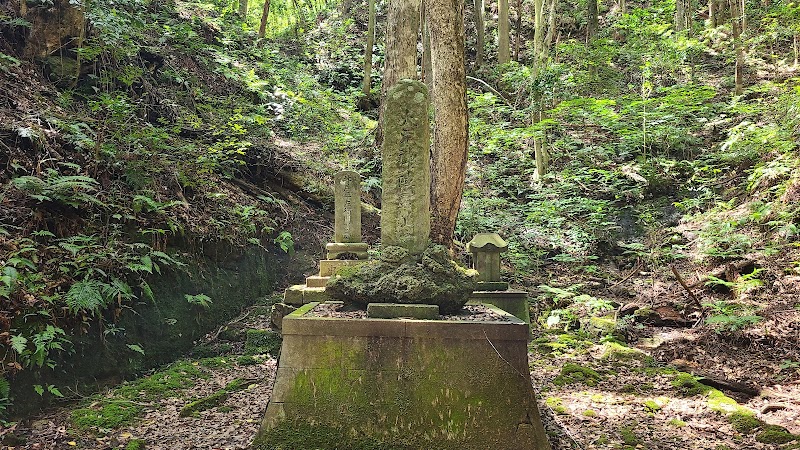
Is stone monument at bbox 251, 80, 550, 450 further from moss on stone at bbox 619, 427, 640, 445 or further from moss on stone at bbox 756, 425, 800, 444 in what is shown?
moss on stone at bbox 756, 425, 800, 444

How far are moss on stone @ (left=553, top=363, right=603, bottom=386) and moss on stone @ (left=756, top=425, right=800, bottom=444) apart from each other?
221cm

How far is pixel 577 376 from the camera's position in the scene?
7.22 meters

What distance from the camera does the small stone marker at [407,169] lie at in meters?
5.57

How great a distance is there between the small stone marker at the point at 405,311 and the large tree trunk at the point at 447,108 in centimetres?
372

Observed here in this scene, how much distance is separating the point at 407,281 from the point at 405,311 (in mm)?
337

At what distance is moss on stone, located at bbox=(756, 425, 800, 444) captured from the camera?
15.9ft

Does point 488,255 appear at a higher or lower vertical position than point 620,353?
higher

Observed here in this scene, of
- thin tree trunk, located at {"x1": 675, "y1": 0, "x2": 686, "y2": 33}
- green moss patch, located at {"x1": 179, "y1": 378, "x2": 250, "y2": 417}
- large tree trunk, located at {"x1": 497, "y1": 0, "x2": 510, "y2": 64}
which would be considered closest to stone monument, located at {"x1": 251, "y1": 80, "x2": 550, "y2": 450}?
green moss patch, located at {"x1": 179, "y1": 378, "x2": 250, "y2": 417}

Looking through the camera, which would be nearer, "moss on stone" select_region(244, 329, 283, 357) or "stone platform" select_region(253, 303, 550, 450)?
"stone platform" select_region(253, 303, 550, 450)

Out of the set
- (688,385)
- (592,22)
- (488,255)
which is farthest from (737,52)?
(688,385)

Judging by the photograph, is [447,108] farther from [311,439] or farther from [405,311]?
[311,439]

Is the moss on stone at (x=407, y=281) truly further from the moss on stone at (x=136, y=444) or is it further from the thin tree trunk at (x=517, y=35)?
the thin tree trunk at (x=517, y=35)

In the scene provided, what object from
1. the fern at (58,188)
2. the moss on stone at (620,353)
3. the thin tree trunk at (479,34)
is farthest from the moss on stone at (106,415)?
the thin tree trunk at (479,34)

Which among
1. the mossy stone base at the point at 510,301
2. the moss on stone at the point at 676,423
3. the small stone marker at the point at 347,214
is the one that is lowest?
the moss on stone at the point at 676,423
